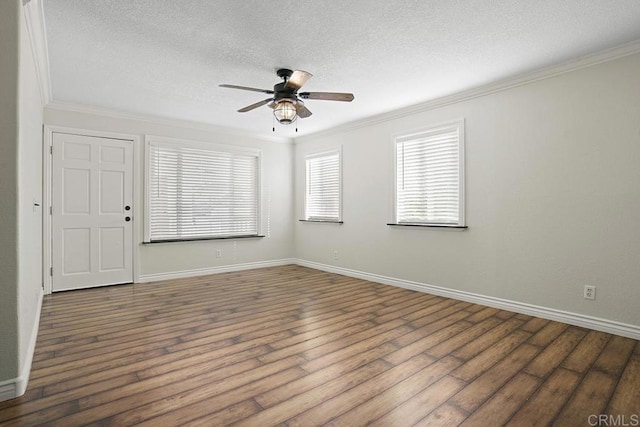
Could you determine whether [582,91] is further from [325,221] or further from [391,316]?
→ [325,221]

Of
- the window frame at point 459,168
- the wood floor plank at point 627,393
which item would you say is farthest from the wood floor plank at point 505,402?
the window frame at point 459,168

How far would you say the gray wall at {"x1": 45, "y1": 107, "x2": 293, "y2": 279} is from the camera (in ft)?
15.8

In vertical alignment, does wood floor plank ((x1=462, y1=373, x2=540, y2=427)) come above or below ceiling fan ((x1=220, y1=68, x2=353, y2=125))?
below

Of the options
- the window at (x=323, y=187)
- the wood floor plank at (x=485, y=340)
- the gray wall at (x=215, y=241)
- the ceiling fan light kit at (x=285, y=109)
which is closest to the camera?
the wood floor plank at (x=485, y=340)

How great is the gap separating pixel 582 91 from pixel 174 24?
3672 millimetres

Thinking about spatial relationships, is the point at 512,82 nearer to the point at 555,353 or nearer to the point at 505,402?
the point at 555,353

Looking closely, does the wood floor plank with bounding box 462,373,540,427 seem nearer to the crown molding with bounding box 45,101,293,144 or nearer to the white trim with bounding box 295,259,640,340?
the white trim with bounding box 295,259,640,340

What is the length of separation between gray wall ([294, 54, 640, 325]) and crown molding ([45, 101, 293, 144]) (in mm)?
2740

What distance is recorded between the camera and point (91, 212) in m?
4.70

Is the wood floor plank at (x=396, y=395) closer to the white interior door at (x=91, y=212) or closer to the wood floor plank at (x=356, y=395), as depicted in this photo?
the wood floor plank at (x=356, y=395)

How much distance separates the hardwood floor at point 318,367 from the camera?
185 cm

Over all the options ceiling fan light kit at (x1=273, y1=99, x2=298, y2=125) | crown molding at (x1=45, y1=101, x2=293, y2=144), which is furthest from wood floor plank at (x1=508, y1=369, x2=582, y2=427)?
crown molding at (x1=45, y1=101, x2=293, y2=144)

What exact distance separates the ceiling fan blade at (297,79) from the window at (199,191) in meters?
2.93

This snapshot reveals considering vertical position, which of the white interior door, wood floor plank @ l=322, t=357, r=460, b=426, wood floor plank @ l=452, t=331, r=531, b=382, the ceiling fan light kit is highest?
the ceiling fan light kit
